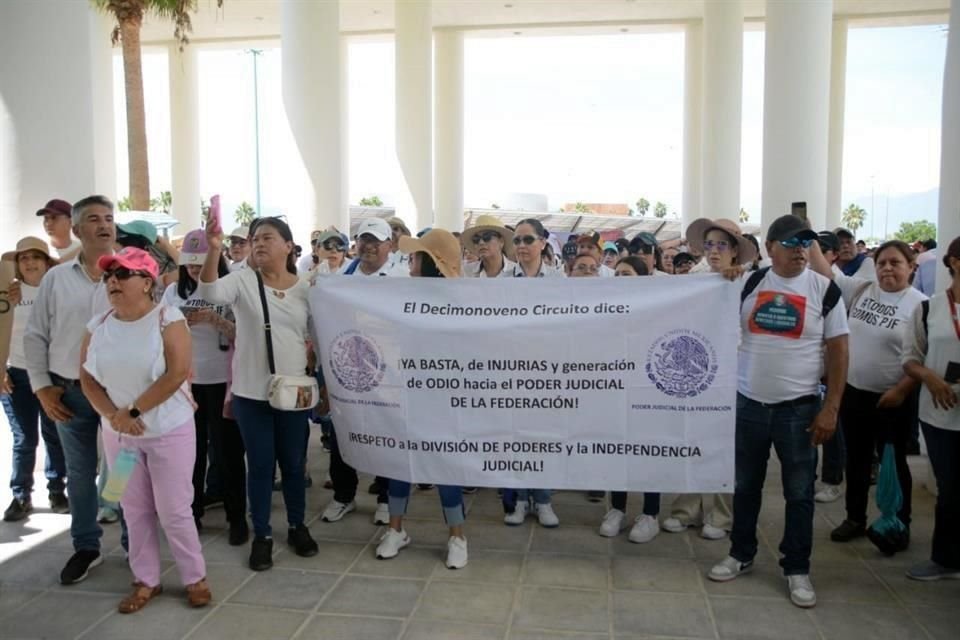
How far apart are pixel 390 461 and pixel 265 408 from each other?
2.59 feet

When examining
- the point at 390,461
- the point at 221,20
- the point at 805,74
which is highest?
the point at 221,20

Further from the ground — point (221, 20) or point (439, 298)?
point (221, 20)

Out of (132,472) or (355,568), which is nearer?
(132,472)

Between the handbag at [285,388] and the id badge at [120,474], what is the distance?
791 millimetres

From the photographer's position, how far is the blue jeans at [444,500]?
4.64 meters

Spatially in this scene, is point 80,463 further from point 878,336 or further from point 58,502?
point 878,336

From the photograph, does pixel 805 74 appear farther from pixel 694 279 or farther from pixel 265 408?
pixel 265 408

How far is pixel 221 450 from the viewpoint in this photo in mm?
5117

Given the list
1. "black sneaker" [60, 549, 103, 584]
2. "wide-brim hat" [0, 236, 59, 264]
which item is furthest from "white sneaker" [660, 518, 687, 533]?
"wide-brim hat" [0, 236, 59, 264]

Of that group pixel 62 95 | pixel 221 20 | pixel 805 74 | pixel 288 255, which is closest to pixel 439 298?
pixel 288 255

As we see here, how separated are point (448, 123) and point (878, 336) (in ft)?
69.3

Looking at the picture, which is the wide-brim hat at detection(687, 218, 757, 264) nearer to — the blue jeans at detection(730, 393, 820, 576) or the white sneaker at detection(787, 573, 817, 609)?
the blue jeans at detection(730, 393, 820, 576)

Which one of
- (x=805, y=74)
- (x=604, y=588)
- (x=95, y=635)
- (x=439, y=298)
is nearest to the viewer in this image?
(x=95, y=635)

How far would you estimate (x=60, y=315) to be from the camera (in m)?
4.52
